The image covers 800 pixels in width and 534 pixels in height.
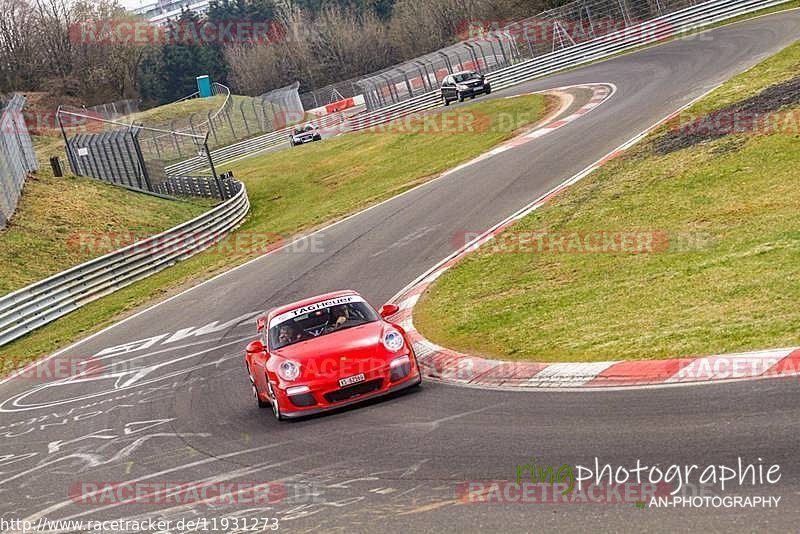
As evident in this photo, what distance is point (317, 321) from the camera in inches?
474

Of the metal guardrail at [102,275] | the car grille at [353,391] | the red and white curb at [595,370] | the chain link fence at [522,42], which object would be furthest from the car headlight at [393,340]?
the chain link fence at [522,42]

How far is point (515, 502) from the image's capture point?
21.4ft

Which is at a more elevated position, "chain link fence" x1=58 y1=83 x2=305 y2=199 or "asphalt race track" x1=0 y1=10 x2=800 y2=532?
"chain link fence" x1=58 y1=83 x2=305 y2=199

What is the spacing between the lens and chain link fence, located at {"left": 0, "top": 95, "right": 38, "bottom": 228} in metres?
32.1

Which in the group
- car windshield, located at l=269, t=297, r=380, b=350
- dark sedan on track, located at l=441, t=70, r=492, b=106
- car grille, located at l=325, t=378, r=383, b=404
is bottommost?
car grille, located at l=325, t=378, r=383, b=404

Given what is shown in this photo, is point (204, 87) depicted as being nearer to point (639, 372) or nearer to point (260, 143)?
point (260, 143)

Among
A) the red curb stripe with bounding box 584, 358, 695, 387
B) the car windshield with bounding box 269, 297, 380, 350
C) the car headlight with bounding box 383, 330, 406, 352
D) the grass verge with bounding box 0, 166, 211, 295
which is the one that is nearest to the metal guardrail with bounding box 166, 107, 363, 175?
the grass verge with bounding box 0, 166, 211, 295

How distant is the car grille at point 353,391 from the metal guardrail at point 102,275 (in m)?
14.5

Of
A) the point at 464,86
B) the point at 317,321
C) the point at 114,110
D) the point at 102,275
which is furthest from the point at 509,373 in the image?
the point at 114,110

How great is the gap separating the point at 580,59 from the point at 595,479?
1862 inches

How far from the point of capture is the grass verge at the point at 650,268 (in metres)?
10.1

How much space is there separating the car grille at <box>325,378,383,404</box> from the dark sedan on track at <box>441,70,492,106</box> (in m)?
40.7

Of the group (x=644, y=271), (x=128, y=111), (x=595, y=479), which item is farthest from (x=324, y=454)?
(x=128, y=111)

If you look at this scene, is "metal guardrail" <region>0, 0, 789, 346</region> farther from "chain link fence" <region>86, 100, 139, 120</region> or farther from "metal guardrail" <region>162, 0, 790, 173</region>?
"chain link fence" <region>86, 100, 139, 120</region>
